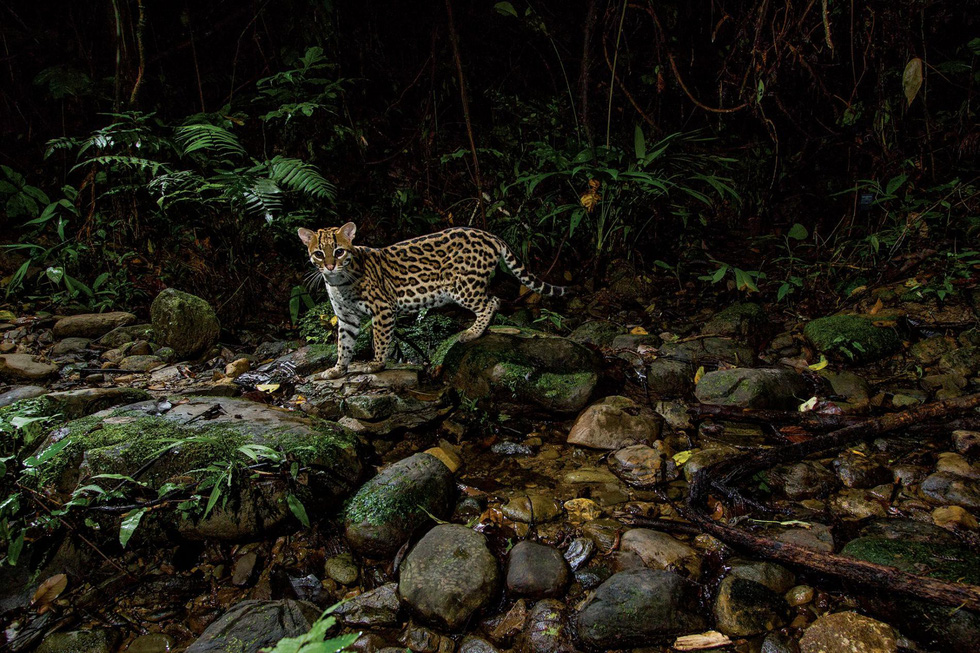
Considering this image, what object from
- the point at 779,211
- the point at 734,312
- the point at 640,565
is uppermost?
the point at 779,211

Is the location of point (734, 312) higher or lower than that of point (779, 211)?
lower

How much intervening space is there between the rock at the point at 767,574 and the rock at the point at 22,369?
634 cm

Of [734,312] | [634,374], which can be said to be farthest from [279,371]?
[734,312]

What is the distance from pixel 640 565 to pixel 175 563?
2.67 m

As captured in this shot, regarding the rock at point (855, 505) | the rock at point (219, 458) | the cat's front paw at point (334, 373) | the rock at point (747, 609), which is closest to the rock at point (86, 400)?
the rock at point (219, 458)

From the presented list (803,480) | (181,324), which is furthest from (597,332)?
(181,324)

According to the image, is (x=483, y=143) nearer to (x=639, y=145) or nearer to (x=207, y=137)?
(x=639, y=145)

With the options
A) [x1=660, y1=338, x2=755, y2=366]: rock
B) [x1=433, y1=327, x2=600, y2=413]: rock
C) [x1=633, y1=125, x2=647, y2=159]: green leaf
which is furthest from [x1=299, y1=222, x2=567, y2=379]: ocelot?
[x1=633, y1=125, x2=647, y2=159]: green leaf

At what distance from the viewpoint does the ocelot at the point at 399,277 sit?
5.23m

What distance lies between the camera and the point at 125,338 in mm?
6039

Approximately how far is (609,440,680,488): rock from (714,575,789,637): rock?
3.46 ft

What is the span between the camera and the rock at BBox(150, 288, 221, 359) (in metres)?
5.73

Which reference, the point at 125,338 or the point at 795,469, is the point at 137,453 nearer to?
the point at 125,338

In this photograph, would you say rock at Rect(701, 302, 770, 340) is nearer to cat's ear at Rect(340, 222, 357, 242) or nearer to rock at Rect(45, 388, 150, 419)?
cat's ear at Rect(340, 222, 357, 242)
